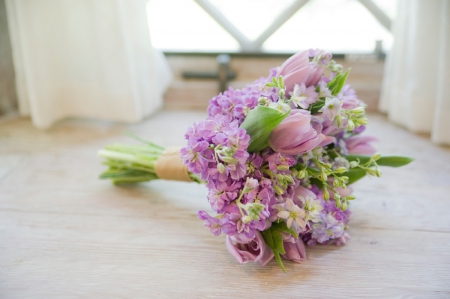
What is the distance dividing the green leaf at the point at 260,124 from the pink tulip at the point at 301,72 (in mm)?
113

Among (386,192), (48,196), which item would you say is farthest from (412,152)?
(48,196)

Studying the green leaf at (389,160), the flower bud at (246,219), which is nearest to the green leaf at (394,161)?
the green leaf at (389,160)

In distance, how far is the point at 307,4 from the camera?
4.85 feet

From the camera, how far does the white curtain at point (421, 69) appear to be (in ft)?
3.51

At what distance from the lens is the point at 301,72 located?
68 cm

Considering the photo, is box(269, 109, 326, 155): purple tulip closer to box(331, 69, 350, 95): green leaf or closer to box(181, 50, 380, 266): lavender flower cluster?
box(181, 50, 380, 266): lavender flower cluster

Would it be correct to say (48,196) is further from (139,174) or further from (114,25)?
(114,25)

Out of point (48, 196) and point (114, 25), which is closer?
point (48, 196)

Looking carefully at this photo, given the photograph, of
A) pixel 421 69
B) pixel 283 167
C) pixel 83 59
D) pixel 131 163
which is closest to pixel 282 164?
pixel 283 167

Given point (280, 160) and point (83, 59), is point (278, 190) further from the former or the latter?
point (83, 59)

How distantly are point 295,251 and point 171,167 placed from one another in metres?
0.32

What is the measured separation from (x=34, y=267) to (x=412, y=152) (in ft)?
3.15

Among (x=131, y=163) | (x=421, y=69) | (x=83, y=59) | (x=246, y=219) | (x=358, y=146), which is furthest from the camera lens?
(x=83, y=59)

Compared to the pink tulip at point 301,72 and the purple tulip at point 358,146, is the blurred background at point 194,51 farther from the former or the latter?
the pink tulip at point 301,72
